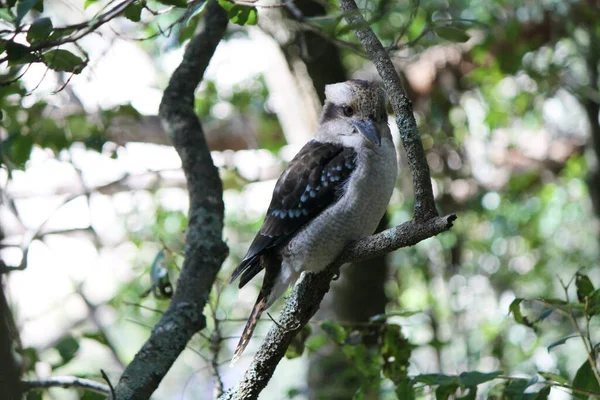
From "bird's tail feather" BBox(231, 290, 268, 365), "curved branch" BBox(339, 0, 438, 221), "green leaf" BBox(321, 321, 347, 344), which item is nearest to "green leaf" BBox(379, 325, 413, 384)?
"green leaf" BBox(321, 321, 347, 344)

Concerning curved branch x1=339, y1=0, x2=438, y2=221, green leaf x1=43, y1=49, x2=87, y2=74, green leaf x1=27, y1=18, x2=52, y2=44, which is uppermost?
green leaf x1=27, y1=18, x2=52, y2=44

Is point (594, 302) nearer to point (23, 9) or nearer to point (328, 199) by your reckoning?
point (328, 199)

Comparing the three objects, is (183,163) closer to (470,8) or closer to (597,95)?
(597,95)

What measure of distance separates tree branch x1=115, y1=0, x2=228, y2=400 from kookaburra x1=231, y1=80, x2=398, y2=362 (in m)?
0.17

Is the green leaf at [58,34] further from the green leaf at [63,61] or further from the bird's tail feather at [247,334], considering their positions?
the bird's tail feather at [247,334]

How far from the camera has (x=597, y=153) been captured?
208 inches

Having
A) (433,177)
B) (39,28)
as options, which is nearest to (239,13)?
(39,28)

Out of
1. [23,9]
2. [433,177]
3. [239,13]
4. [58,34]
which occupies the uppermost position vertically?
[23,9]

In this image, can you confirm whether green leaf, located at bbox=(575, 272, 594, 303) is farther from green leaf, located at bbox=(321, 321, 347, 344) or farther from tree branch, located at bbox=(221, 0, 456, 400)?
green leaf, located at bbox=(321, 321, 347, 344)

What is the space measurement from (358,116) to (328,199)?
0.41m

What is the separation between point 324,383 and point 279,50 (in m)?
2.12

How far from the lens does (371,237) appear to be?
233cm

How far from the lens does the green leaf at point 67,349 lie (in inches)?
117

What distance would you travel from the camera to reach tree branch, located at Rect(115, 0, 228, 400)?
8.31 ft
